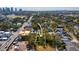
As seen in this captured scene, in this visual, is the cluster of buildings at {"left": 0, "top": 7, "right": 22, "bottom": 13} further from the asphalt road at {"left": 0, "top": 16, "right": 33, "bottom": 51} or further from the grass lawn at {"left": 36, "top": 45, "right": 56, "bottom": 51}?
the grass lawn at {"left": 36, "top": 45, "right": 56, "bottom": 51}

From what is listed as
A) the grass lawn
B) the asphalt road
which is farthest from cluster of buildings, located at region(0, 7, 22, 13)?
the grass lawn

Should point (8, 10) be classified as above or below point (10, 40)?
above

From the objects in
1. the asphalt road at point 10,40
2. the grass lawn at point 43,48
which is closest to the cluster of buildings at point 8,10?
the asphalt road at point 10,40

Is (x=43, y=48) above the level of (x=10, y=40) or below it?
below

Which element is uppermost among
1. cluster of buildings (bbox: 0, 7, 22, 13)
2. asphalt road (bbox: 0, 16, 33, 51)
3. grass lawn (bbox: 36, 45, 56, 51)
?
cluster of buildings (bbox: 0, 7, 22, 13)

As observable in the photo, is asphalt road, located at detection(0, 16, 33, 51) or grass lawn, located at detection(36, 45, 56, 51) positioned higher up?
asphalt road, located at detection(0, 16, 33, 51)

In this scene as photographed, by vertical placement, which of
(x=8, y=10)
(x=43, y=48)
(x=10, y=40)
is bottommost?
(x=43, y=48)

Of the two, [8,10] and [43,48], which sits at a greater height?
[8,10]

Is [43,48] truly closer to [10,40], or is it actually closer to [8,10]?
[10,40]

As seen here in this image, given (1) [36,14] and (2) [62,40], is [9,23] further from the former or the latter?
(2) [62,40]

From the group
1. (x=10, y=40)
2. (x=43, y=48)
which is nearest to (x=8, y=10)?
(x=10, y=40)

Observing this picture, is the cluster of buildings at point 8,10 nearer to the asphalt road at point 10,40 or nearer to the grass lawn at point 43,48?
the asphalt road at point 10,40
